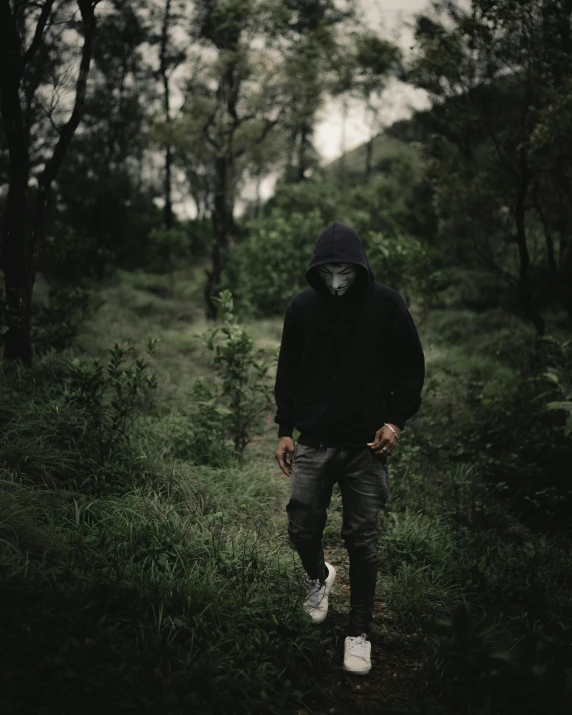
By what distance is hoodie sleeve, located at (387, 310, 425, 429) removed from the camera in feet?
7.92

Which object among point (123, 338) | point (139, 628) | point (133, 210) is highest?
point (133, 210)

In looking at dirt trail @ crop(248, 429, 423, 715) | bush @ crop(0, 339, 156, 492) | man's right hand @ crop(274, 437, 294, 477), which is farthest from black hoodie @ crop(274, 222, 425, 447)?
bush @ crop(0, 339, 156, 492)

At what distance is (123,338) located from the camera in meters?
7.90

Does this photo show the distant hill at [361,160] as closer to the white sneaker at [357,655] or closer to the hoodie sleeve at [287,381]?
the hoodie sleeve at [287,381]

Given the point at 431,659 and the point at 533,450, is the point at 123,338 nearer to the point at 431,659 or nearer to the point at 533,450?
the point at 533,450

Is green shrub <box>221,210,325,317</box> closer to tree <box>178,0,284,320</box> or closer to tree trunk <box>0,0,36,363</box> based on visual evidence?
tree <box>178,0,284,320</box>

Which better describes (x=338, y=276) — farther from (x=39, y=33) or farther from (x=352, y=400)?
(x=39, y=33)

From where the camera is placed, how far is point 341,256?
7.89 feet

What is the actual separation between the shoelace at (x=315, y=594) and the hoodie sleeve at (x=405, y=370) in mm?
986

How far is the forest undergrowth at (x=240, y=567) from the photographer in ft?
6.08

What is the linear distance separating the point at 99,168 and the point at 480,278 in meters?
11.6

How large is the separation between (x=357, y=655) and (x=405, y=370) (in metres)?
1.36

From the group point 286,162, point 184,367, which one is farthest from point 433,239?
point 286,162

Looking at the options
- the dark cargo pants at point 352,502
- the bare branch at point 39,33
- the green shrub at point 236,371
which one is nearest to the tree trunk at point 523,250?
the green shrub at point 236,371
